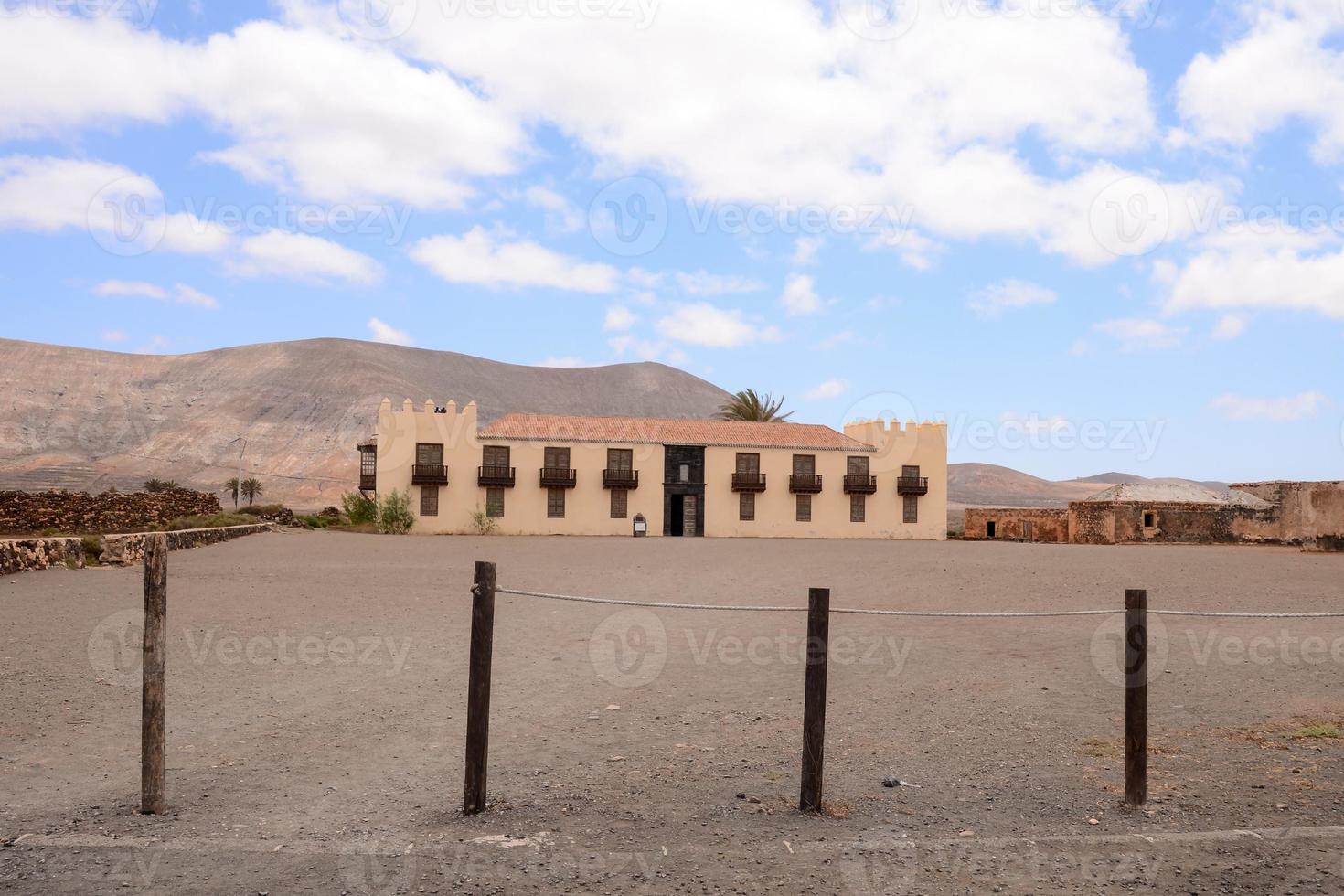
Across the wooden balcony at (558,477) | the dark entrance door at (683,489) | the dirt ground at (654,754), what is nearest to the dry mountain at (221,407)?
the wooden balcony at (558,477)

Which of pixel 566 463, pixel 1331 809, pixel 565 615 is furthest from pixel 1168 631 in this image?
pixel 566 463

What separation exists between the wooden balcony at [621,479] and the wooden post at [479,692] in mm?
36694

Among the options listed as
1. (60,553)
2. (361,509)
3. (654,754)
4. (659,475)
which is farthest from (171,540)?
(659,475)

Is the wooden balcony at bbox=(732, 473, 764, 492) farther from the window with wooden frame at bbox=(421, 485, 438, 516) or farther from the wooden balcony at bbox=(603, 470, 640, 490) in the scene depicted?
the window with wooden frame at bbox=(421, 485, 438, 516)

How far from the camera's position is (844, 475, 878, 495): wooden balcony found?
44.1 meters

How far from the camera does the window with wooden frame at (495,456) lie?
41.2 meters

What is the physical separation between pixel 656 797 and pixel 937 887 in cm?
166

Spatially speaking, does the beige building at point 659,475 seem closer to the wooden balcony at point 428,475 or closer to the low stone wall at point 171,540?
the wooden balcony at point 428,475

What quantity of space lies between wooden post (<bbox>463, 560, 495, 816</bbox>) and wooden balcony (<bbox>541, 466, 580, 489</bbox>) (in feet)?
119

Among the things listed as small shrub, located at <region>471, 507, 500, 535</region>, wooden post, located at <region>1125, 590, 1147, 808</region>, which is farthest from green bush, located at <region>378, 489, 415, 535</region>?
wooden post, located at <region>1125, 590, 1147, 808</region>

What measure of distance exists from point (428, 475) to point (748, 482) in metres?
14.0

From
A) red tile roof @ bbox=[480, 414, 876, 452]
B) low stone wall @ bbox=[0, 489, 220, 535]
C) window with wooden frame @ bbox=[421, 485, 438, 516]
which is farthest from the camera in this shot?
red tile roof @ bbox=[480, 414, 876, 452]

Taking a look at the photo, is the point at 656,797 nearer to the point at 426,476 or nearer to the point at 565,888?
the point at 565,888

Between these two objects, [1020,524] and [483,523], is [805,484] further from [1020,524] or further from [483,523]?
[483,523]
